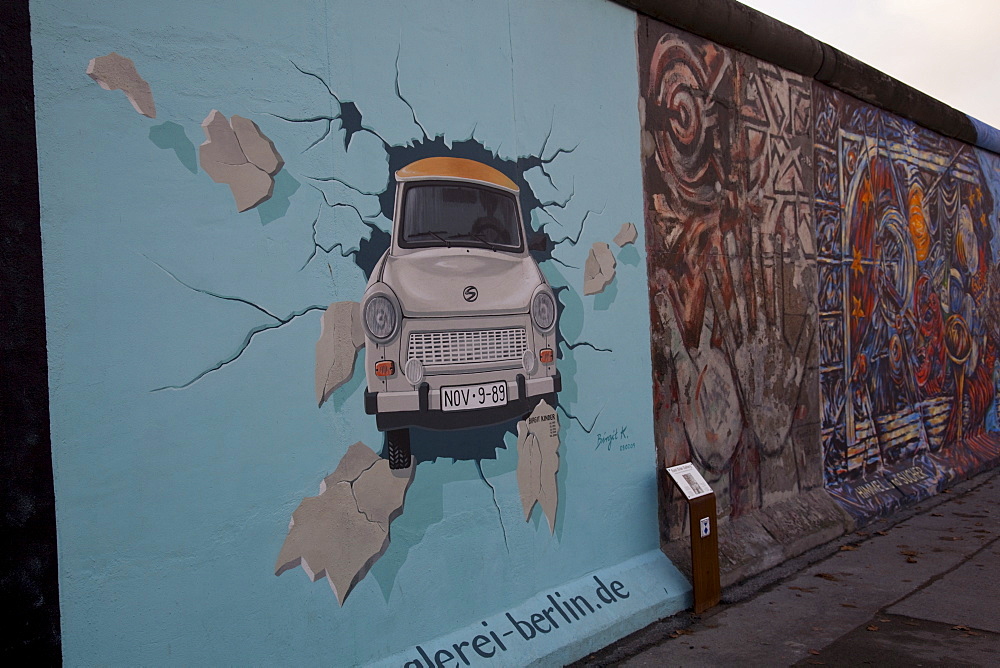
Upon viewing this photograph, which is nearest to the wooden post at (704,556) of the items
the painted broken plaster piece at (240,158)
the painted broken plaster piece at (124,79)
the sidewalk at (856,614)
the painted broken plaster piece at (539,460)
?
the sidewalk at (856,614)

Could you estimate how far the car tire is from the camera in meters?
4.05

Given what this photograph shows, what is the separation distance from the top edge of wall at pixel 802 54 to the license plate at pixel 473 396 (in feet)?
9.63

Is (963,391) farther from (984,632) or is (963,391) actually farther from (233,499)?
(233,499)

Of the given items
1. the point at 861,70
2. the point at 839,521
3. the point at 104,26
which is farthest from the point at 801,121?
the point at 104,26

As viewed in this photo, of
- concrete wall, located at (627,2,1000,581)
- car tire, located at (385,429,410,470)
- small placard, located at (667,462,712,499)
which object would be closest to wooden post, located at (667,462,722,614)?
small placard, located at (667,462,712,499)

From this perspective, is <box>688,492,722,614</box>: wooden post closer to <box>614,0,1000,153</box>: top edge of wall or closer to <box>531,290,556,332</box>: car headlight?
<box>531,290,556,332</box>: car headlight

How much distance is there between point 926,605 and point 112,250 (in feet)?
17.2

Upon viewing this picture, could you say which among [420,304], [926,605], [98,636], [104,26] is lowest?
[926,605]

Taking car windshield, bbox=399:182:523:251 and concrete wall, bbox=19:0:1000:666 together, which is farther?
car windshield, bbox=399:182:523:251

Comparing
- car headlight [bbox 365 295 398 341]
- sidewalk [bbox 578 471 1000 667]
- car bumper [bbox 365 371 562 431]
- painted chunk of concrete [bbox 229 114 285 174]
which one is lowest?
sidewalk [bbox 578 471 1000 667]

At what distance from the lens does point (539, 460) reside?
4.86 metres

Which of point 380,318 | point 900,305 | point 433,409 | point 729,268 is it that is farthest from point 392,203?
point 900,305

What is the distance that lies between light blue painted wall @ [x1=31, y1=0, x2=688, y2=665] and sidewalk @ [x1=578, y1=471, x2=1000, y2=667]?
0.94 meters

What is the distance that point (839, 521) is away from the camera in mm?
7516
